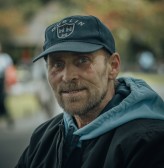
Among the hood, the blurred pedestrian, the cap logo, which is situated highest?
the cap logo

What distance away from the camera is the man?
1570 millimetres

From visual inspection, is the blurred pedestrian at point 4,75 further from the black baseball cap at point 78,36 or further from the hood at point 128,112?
the hood at point 128,112

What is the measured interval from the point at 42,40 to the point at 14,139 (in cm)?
149

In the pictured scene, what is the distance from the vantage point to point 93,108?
70.1 inches

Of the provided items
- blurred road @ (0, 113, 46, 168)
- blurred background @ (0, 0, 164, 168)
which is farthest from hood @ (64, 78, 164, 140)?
blurred road @ (0, 113, 46, 168)

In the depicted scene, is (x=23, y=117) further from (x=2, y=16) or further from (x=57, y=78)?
(x=57, y=78)

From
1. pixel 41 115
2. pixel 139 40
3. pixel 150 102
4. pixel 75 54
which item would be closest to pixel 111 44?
pixel 75 54

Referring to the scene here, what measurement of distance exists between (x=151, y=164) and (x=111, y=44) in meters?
0.53

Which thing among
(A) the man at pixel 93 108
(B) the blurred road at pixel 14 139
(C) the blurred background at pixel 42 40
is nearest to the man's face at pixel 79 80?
(A) the man at pixel 93 108

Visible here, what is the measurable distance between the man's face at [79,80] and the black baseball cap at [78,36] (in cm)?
4

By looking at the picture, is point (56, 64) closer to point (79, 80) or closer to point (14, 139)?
point (79, 80)

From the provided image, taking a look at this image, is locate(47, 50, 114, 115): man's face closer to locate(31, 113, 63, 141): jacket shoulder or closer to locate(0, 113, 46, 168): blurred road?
locate(31, 113, 63, 141): jacket shoulder

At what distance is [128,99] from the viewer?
1.69m

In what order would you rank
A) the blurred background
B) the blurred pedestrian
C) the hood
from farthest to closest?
the blurred pedestrian, the blurred background, the hood
